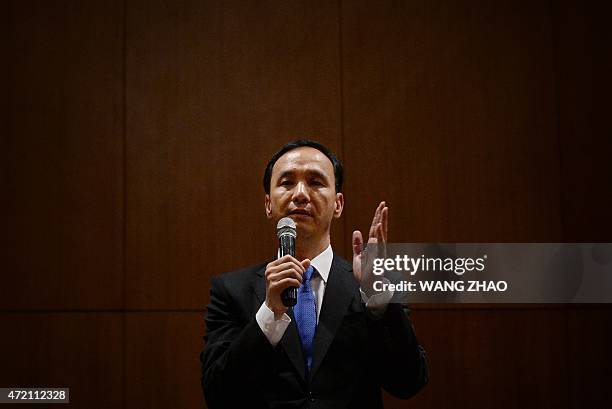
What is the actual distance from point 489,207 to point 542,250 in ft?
1.02

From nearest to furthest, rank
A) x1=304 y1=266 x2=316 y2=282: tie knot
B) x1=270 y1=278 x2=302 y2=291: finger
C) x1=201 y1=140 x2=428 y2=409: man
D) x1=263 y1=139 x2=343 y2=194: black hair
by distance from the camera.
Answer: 1. x1=270 y1=278 x2=302 y2=291: finger
2. x1=201 y1=140 x2=428 y2=409: man
3. x1=304 y1=266 x2=316 y2=282: tie knot
4. x1=263 y1=139 x2=343 y2=194: black hair

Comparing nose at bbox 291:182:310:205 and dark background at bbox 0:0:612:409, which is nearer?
nose at bbox 291:182:310:205

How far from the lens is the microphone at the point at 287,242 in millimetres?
1612

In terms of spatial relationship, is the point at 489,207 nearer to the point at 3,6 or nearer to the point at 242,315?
the point at 242,315

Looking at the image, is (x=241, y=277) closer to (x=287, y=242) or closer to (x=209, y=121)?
(x=287, y=242)

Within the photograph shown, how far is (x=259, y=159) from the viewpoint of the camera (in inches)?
119

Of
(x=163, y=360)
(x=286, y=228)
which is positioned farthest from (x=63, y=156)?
(x=286, y=228)

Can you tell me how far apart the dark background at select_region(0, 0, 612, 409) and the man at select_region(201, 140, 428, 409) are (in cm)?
103

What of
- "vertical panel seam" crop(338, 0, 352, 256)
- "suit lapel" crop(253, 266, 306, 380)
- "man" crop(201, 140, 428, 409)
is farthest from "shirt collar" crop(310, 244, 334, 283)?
"vertical panel seam" crop(338, 0, 352, 256)

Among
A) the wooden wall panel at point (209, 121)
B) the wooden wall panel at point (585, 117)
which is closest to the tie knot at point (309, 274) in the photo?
the wooden wall panel at point (209, 121)

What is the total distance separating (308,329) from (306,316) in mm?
41

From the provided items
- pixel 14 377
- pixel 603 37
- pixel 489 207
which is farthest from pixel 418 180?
pixel 14 377

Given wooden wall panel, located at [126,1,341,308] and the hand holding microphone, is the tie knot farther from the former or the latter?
wooden wall panel, located at [126,1,341,308]

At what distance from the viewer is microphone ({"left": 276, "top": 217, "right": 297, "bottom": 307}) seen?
1612 millimetres
